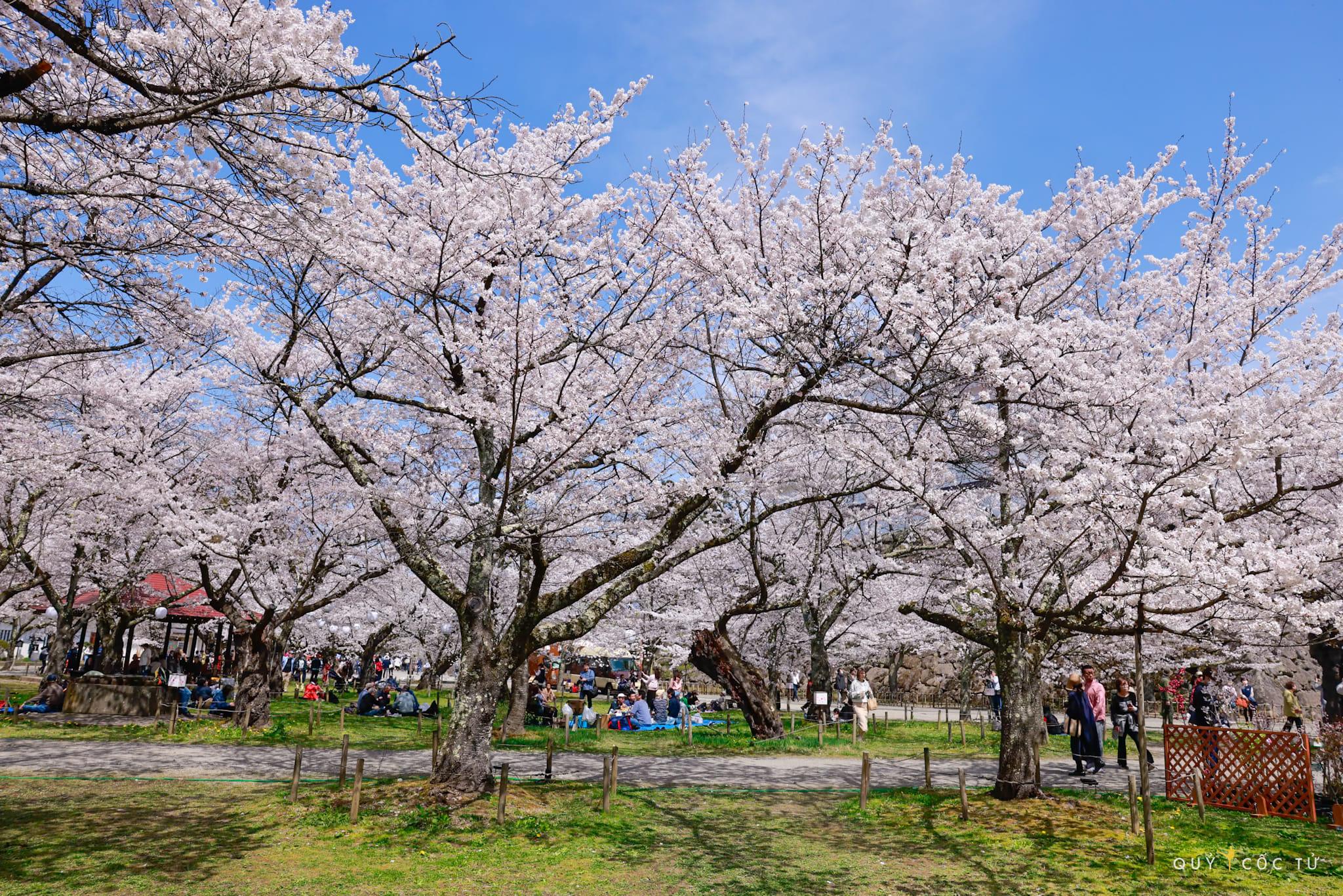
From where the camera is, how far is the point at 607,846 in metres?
8.43

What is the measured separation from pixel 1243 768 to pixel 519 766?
10727mm

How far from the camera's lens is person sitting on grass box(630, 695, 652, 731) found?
842 inches

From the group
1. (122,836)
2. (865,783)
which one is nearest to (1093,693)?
(865,783)

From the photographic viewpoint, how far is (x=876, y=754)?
16.8 meters

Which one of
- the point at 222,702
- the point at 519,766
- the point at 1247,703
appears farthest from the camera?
the point at 1247,703

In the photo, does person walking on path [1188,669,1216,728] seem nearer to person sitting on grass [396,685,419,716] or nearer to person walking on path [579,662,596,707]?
person walking on path [579,662,596,707]

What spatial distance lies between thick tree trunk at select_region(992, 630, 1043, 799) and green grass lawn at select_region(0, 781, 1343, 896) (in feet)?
1.01

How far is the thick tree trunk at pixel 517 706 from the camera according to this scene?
18.0m

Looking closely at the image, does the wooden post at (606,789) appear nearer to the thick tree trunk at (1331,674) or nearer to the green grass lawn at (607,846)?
the green grass lawn at (607,846)

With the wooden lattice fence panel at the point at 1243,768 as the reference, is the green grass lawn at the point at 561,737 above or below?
below

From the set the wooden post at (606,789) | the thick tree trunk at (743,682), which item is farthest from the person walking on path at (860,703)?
the wooden post at (606,789)

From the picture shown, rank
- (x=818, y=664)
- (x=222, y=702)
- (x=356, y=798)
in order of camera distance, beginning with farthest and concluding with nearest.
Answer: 1. (x=222, y=702)
2. (x=818, y=664)
3. (x=356, y=798)

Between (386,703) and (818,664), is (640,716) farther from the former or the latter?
(386,703)

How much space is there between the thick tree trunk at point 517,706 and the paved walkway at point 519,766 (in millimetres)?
2308
